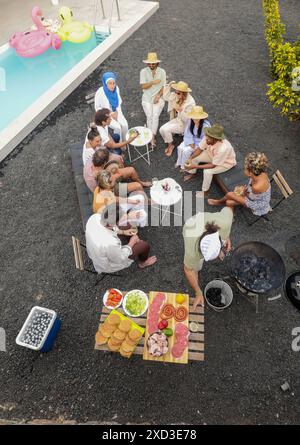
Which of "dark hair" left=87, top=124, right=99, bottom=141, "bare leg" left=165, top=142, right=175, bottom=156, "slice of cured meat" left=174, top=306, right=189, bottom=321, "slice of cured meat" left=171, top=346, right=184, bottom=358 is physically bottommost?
"slice of cured meat" left=171, top=346, right=184, bottom=358

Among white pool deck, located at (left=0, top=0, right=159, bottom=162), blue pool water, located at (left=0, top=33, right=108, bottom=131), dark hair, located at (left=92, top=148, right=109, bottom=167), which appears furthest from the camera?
blue pool water, located at (left=0, top=33, right=108, bottom=131)

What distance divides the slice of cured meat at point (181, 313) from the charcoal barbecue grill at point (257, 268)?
2.95 ft

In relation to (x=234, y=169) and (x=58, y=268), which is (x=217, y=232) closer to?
(x=234, y=169)

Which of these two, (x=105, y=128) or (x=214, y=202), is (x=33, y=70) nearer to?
(x=105, y=128)

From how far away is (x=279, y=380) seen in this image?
13.9ft

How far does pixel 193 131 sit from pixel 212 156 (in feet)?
2.24

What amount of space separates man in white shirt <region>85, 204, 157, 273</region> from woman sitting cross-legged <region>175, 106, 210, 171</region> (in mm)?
2099

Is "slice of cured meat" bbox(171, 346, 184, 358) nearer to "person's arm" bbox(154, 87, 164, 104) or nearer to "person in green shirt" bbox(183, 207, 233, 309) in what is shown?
"person in green shirt" bbox(183, 207, 233, 309)

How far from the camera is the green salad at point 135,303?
4691 mm

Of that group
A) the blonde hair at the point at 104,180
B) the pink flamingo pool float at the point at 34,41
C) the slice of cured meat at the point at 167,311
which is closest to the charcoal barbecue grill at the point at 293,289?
the slice of cured meat at the point at 167,311

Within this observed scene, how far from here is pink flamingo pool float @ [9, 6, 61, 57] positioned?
1030 centimetres

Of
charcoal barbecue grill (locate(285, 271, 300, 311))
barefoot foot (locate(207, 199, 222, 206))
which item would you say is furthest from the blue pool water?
charcoal barbecue grill (locate(285, 271, 300, 311))

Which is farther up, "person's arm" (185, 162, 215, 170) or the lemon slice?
"person's arm" (185, 162, 215, 170)

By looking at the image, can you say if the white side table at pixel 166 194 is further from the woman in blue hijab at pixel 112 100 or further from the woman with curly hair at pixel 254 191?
the woman in blue hijab at pixel 112 100
